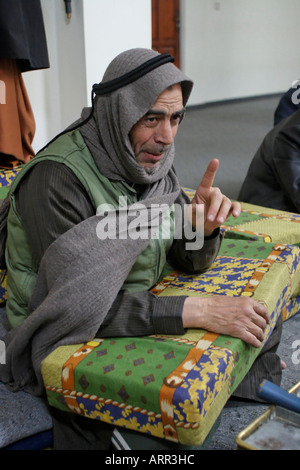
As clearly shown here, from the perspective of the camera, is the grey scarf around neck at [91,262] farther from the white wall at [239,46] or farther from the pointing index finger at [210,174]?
the white wall at [239,46]

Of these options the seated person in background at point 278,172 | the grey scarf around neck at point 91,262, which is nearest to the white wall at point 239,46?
the seated person in background at point 278,172

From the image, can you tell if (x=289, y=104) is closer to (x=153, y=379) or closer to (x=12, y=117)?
(x=12, y=117)

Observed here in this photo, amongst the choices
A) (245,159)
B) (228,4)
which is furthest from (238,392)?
(228,4)

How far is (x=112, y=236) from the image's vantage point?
1414 mm

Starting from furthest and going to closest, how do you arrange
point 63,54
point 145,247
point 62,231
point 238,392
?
1. point 63,54
2. point 238,392
3. point 145,247
4. point 62,231

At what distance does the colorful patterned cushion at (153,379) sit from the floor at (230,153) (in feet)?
1.05

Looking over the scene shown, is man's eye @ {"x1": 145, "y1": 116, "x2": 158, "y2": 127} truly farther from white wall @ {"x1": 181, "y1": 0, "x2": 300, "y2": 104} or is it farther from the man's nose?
white wall @ {"x1": 181, "y1": 0, "x2": 300, "y2": 104}

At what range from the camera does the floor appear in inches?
66.3

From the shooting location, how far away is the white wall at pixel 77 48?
9.40 ft

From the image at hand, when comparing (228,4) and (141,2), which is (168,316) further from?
(228,4)

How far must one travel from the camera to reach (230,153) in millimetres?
5016

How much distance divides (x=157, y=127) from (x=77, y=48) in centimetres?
163

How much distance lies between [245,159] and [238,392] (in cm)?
337

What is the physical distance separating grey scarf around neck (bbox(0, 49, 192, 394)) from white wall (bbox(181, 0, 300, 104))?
20.3ft
